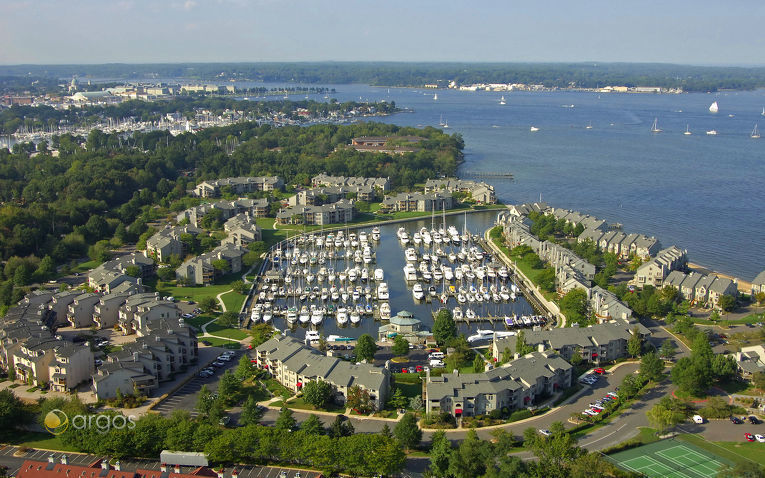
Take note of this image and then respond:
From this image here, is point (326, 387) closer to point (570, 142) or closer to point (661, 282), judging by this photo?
point (661, 282)

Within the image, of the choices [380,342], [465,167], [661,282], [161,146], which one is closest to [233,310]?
[380,342]

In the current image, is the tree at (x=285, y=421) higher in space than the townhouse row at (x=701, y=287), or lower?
lower

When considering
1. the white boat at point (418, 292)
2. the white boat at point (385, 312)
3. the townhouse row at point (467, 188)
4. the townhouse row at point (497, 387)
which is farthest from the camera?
the townhouse row at point (467, 188)

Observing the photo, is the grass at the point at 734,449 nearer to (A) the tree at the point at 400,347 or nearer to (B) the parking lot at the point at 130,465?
(A) the tree at the point at 400,347

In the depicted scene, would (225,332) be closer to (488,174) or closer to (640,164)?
(488,174)

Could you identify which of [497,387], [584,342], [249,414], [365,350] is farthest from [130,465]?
[584,342]

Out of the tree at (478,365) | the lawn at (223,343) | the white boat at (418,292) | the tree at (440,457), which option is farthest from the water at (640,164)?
A: the lawn at (223,343)
